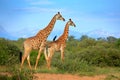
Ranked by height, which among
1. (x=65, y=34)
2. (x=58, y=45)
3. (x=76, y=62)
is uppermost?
(x=65, y=34)

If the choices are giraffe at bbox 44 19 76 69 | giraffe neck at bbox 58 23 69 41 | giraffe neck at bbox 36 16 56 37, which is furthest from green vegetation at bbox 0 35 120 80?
giraffe neck at bbox 36 16 56 37

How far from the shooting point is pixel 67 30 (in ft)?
68.5

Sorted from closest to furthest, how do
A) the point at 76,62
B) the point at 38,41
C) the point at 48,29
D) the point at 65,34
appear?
the point at 76,62
the point at 38,41
the point at 48,29
the point at 65,34

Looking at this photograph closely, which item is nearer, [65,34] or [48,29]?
[48,29]

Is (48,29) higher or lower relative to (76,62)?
higher

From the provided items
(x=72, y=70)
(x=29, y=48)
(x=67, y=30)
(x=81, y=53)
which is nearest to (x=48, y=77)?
(x=72, y=70)

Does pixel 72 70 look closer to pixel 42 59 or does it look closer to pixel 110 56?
pixel 42 59

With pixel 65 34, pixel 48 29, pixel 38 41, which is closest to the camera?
pixel 38 41

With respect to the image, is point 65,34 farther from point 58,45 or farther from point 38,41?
point 38,41

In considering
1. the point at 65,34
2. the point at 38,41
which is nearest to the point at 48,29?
the point at 38,41

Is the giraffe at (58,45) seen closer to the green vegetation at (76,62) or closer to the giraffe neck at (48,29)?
the green vegetation at (76,62)

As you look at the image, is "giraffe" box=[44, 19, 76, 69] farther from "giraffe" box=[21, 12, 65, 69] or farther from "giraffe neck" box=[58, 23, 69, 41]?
"giraffe" box=[21, 12, 65, 69]

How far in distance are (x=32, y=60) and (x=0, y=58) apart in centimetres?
334

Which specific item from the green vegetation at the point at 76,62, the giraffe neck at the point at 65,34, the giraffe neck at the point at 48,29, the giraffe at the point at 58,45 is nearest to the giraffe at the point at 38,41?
the giraffe neck at the point at 48,29
